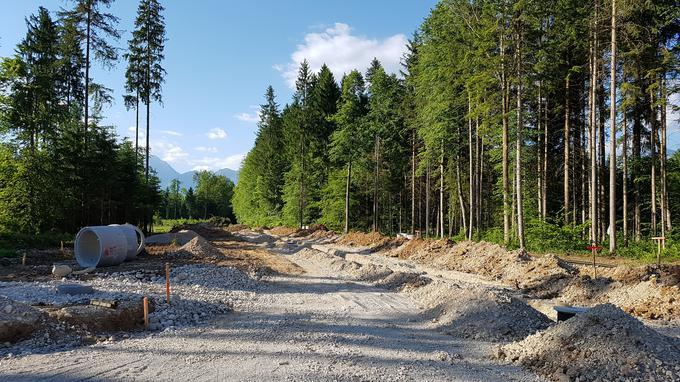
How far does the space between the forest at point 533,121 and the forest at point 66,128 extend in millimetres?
16506

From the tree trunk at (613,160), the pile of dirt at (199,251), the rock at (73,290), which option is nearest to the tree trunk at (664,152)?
the tree trunk at (613,160)

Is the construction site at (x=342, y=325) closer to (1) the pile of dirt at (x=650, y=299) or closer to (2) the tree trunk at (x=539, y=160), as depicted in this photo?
(1) the pile of dirt at (x=650, y=299)

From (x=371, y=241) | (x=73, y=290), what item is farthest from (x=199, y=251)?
(x=371, y=241)

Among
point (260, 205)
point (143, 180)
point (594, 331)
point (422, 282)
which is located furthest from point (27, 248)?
point (260, 205)

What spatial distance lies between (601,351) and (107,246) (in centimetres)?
1663

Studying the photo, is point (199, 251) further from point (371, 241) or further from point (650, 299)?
point (650, 299)

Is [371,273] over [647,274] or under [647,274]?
under

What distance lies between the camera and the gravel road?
6.04 meters

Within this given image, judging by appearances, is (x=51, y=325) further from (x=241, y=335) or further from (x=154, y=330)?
(x=241, y=335)

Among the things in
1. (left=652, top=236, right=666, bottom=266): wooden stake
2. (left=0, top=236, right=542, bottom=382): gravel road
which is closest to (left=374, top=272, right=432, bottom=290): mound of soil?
(left=0, top=236, right=542, bottom=382): gravel road

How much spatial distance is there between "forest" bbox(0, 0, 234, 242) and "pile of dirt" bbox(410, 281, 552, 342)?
22.8 m

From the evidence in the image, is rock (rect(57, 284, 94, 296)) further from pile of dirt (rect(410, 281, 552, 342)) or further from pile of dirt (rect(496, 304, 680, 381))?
pile of dirt (rect(496, 304, 680, 381))

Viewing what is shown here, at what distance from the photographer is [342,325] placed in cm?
905

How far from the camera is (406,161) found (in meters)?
39.4
